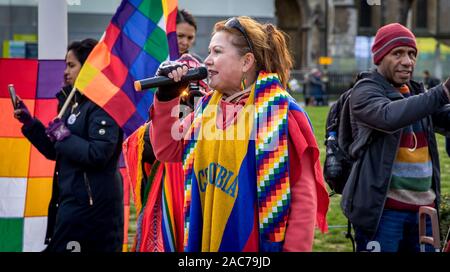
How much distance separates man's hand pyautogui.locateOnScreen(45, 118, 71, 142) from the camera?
5.33 meters

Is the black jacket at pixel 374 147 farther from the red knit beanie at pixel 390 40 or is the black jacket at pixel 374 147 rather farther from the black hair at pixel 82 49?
the black hair at pixel 82 49

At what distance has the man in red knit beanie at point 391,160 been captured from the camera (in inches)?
190

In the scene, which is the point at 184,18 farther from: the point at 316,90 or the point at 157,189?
the point at 316,90

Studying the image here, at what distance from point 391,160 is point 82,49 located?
2050mm

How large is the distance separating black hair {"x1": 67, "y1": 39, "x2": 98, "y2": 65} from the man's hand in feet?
1.56

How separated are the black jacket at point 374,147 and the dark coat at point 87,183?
54.9 inches

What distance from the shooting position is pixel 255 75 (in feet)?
13.0

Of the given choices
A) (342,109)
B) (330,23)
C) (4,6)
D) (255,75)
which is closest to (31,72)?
(342,109)

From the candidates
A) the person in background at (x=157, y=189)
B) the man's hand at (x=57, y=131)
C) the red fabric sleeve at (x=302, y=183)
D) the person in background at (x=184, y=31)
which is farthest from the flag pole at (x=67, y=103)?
the red fabric sleeve at (x=302, y=183)

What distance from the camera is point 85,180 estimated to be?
538 cm

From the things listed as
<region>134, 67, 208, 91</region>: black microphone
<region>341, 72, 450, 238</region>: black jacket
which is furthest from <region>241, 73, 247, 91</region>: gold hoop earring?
<region>341, 72, 450, 238</region>: black jacket

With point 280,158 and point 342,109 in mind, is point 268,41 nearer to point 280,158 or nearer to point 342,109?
point 280,158

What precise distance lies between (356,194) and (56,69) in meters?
2.52

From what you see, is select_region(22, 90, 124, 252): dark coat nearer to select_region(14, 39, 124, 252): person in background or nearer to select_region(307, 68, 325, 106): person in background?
select_region(14, 39, 124, 252): person in background
